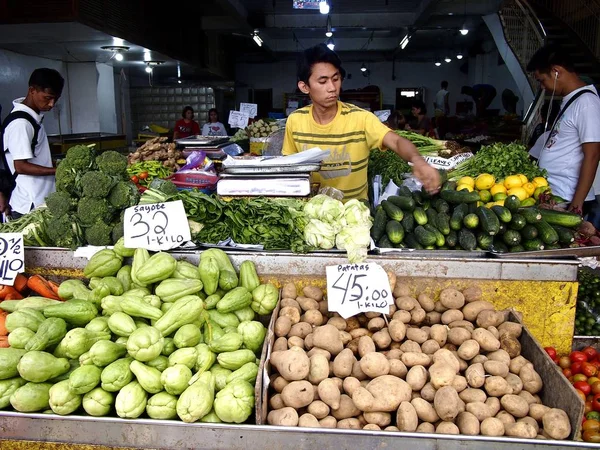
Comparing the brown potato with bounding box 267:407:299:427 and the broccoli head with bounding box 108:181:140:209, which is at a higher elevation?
the broccoli head with bounding box 108:181:140:209

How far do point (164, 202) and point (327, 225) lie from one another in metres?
0.86

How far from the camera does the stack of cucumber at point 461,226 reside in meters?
2.71

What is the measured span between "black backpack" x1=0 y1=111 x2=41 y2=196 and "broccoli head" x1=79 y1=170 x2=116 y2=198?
2010 mm

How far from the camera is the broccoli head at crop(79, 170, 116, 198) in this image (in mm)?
2650

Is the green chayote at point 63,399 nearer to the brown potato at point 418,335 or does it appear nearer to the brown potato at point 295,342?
the brown potato at point 295,342

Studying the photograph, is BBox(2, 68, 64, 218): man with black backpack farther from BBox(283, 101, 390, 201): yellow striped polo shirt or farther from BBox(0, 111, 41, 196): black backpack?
BBox(283, 101, 390, 201): yellow striped polo shirt

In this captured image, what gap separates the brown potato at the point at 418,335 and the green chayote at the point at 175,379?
0.93 meters

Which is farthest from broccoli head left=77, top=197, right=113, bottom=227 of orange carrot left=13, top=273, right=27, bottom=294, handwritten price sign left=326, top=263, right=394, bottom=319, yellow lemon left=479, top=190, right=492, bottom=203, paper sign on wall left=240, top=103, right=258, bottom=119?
paper sign on wall left=240, top=103, right=258, bottom=119

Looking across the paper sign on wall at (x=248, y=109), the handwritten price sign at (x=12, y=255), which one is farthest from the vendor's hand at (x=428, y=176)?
the paper sign on wall at (x=248, y=109)

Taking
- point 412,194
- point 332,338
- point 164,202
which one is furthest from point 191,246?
point 412,194

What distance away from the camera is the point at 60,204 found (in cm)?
269

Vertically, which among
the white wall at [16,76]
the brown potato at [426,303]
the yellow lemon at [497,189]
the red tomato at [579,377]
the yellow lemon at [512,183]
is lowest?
the red tomato at [579,377]

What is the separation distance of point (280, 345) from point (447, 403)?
672mm

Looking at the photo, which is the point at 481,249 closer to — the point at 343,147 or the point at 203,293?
the point at 343,147
